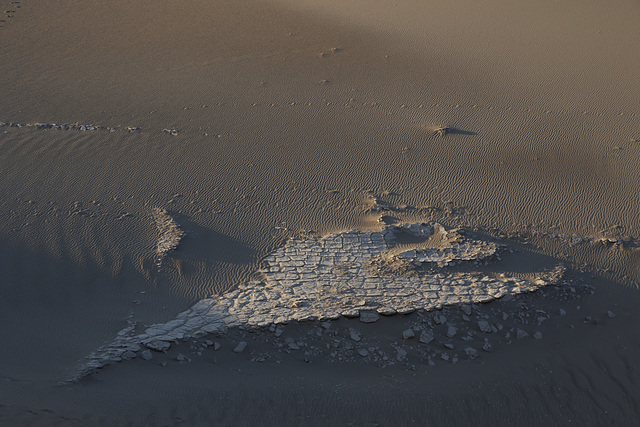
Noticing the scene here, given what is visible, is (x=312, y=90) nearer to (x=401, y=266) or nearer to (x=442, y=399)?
(x=401, y=266)

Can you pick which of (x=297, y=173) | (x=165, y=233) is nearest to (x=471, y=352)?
(x=297, y=173)

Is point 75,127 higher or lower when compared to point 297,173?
higher

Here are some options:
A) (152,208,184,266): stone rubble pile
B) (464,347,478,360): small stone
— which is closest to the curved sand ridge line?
(464,347,478,360): small stone

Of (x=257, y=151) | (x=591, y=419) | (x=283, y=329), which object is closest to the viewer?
(x=591, y=419)

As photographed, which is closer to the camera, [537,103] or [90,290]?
[90,290]

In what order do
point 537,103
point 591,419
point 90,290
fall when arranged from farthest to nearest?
point 537,103
point 90,290
point 591,419

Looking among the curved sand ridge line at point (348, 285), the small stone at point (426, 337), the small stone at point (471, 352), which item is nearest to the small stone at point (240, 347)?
the curved sand ridge line at point (348, 285)

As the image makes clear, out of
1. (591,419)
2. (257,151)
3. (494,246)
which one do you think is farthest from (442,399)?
(257,151)

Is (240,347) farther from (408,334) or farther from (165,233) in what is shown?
(165,233)

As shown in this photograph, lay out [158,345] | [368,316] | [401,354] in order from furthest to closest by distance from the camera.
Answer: [368,316]
[401,354]
[158,345]
